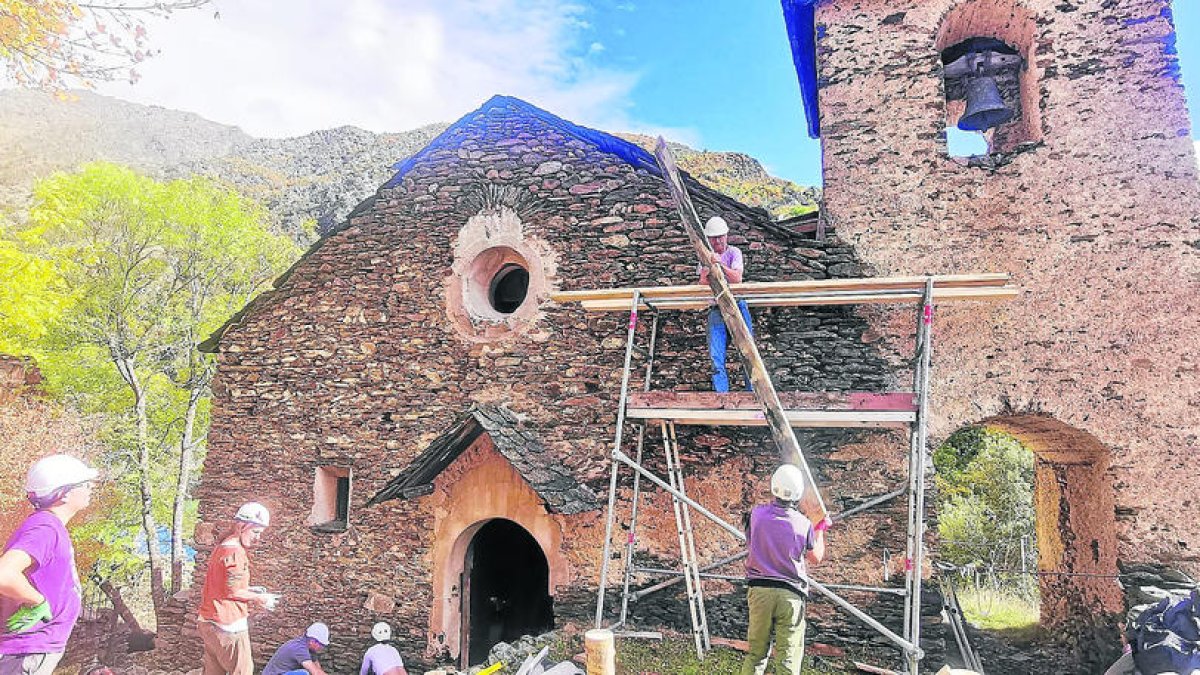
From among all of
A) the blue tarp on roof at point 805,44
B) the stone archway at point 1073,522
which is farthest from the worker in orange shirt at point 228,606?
the blue tarp on roof at point 805,44

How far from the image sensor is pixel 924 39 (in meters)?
6.67

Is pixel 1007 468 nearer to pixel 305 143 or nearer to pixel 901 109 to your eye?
pixel 901 109

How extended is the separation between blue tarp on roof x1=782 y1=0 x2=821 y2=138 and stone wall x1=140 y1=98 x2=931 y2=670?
7.70 feet

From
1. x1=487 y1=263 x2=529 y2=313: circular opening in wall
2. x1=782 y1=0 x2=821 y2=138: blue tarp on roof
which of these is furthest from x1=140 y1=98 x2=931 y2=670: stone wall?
x1=782 y1=0 x2=821 y2=138: blue tarp on roof

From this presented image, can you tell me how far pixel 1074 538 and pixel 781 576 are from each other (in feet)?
16.9

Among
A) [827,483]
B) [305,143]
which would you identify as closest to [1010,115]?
[827,483]

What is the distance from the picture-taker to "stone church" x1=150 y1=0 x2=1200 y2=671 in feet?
19.0

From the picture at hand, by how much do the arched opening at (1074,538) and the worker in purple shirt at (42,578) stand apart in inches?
246

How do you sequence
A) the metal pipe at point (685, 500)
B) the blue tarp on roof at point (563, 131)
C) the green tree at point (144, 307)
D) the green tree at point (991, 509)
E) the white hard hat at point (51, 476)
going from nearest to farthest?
the white hard hat at point (51, 476)
the metal pipe at point (685, 500)
the blue tarp on roof at point (563, 131)
the green tree at point (144, 307)
the green tree at point (991, 509)

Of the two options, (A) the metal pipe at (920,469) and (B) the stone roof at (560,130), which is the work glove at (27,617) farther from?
(B) the stone roof at (560,130)

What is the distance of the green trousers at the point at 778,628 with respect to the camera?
3.81 metres

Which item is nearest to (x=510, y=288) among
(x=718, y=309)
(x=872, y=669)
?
(x=718, y=309)

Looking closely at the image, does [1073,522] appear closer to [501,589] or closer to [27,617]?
[501,589]

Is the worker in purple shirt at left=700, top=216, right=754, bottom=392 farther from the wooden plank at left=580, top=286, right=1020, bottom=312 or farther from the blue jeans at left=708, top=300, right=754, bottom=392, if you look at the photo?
the wooden plank at left=580, top=286, right=1020, bottom=312
